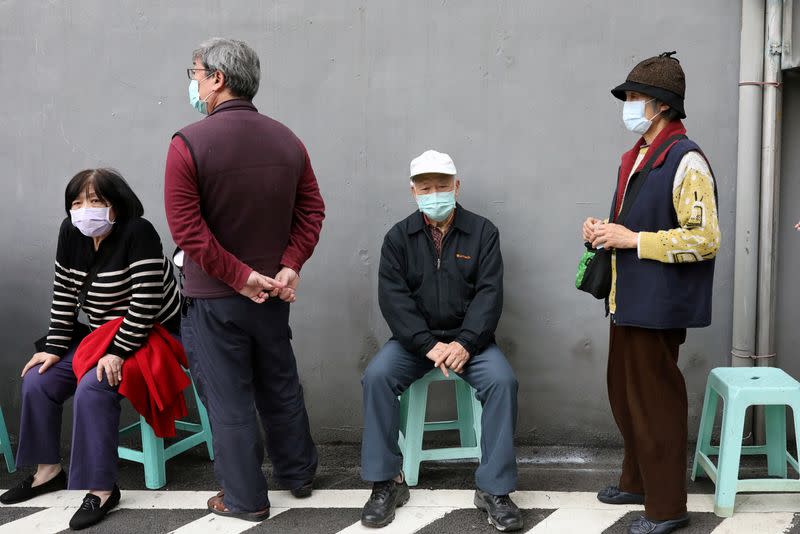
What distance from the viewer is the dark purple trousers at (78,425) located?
3.60 metres

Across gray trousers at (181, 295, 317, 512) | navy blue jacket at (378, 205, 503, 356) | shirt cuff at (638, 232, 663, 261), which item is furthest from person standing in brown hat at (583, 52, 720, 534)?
gray trousers at (181, 295, 317, 512)

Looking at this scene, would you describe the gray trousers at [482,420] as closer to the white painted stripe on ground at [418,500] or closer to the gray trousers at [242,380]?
the white painted stripe on ground at [418,500]

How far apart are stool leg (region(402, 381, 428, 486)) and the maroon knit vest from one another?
0.85 metres

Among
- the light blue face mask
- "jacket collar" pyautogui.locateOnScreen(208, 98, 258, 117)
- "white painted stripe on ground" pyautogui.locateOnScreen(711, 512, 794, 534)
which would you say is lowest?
"white painted stripe on ground" pyautogui.locateOnScreen(711, 512, 794, 534)

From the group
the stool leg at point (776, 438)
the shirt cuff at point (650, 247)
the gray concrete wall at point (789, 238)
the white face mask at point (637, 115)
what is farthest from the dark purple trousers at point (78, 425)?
the gray concrete wall at point (789, 238)

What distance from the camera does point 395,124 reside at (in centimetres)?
411

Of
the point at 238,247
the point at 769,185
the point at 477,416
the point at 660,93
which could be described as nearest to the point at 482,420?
the point at 477,416

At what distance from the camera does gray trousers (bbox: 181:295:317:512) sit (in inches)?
133

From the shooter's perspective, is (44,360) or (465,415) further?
(465,415)

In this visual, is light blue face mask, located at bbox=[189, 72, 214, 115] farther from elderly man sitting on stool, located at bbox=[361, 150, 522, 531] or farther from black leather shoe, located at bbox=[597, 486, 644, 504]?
black leather shoe, located at bbox=[597, 486, 644, 504]

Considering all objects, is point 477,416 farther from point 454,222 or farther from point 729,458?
point 729,458


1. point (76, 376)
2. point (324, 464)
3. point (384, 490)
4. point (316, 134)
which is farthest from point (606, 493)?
point (76, 376)

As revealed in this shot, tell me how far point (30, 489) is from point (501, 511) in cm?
211

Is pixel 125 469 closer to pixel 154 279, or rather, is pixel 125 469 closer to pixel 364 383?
pixel 154 279
